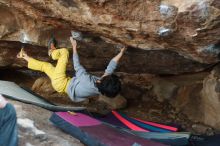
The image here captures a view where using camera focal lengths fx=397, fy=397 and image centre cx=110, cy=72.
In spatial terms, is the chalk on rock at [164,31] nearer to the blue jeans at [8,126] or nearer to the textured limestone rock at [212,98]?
the blue jeans at [8,126]

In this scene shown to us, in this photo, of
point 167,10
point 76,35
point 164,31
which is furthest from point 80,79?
point 167,10

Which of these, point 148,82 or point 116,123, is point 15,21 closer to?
point 116,123

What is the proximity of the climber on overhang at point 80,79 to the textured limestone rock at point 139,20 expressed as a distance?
33 centimetres

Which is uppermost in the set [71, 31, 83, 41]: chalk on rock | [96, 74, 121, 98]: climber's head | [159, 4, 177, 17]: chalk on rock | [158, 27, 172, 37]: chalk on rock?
[159, 4, 177, 17]: chalk on rock

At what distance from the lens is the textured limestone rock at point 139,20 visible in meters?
→ 3.96

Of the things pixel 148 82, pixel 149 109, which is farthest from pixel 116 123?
pixel 148 82

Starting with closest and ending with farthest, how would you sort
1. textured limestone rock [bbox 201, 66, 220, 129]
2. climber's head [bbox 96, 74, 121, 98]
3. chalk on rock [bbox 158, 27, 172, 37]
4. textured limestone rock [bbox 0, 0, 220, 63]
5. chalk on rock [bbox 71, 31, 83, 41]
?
1. textured limestone rock [bbox 0, 0, 220, 63]
2. chalk on rock [bbox 158, 27, 172, 37]
3. climber's head [bbox 96, 74, 121, 98]
4. chalk on rock [bbox 71, 31, 83, 41]
5. textured limestone rock [bbox 201, 66, 220, 129]

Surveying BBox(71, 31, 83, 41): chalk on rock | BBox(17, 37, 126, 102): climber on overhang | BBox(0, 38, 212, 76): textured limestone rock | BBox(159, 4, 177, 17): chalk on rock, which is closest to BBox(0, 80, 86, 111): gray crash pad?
BBox(17, 37, 126, 102): climber on overhang

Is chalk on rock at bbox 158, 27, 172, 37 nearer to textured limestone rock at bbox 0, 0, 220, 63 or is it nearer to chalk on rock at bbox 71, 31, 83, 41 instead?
textured limestone rock at bbox 0, 0, 220, 63

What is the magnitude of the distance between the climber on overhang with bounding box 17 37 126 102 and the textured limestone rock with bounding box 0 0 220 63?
1.07 ft

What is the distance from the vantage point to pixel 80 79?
5.29m

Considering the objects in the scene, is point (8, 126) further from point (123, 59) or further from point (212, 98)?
point (212, 98)

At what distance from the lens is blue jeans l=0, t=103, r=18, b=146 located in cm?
396

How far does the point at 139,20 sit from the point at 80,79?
134 centimetres
